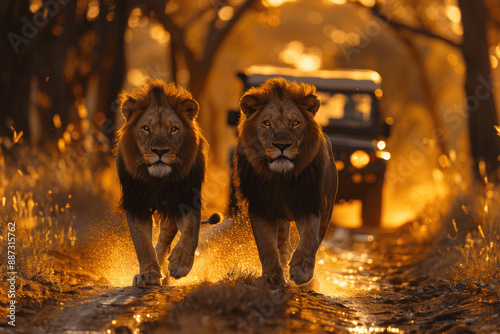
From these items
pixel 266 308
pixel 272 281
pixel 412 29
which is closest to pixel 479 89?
pixel 412 29

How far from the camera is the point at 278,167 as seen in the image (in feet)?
17.2

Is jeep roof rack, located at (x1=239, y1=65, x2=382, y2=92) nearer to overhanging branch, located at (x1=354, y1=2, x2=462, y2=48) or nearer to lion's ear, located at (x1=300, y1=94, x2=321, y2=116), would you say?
overhanging branch, located at (x1=354, y1=2, x2=462, y2=48)

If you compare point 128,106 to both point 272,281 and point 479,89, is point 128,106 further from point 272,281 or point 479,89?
point 479,89

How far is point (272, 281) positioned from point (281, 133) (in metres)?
0.95

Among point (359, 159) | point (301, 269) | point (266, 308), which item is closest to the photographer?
point (266, 308)

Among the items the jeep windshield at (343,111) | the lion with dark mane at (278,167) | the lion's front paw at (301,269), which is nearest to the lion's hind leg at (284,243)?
the lion with dark mane at (278,167)

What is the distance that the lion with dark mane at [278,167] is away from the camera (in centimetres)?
528

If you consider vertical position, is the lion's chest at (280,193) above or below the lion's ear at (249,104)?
below

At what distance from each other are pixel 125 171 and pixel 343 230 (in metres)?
6.38

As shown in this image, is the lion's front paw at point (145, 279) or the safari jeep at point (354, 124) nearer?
the lion's front paw at point (145, 279)

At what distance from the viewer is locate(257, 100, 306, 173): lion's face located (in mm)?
5211

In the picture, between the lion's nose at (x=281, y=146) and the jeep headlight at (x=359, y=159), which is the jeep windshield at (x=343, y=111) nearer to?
the jeep headlight at (x=359, y=159)

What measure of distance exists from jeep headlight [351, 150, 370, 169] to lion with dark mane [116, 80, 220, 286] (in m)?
4.78

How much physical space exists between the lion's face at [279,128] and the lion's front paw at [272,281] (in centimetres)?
68
